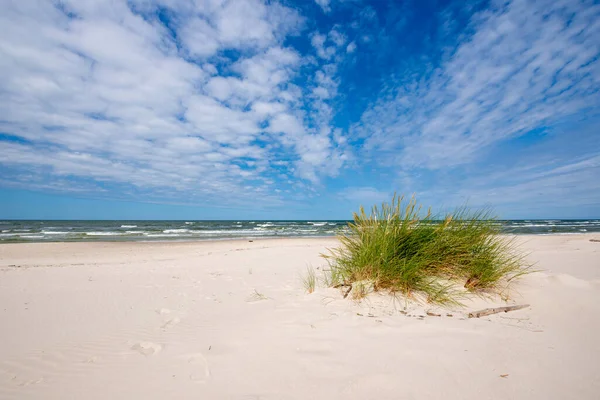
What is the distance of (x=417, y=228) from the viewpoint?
4469 mm

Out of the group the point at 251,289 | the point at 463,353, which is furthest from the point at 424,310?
the point at 251,289

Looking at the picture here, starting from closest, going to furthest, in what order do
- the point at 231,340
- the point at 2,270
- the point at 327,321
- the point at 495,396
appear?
the point at 495,396 < the point at 231,340 < the point at 327,321 < the point at 2,270

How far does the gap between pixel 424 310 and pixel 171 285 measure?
16.5ft

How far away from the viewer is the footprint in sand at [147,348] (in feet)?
9.45

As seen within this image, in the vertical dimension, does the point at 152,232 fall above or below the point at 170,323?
above

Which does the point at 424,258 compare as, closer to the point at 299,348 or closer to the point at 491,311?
the point at 491,311

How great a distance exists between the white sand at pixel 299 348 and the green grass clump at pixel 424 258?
0.36 m

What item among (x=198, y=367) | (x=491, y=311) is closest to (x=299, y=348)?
(x=198, y=367)

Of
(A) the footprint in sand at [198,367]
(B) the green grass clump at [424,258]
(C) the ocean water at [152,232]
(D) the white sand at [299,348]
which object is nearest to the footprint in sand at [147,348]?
(D) the white sand at [299,348]

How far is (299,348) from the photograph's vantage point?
2697mm

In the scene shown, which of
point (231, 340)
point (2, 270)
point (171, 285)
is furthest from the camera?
point (2, 270)

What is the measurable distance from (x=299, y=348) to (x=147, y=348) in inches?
65.8

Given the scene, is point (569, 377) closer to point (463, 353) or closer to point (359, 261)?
point (463, 353)

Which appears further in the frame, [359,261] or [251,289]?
[251,289]
